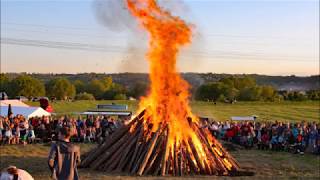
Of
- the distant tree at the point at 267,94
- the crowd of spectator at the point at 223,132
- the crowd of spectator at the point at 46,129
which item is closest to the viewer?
the crowd of spectator at the point at 223,132

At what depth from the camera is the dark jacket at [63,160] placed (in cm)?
816

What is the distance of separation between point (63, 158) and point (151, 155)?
6974mm

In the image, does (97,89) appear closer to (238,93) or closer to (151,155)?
(238,93)

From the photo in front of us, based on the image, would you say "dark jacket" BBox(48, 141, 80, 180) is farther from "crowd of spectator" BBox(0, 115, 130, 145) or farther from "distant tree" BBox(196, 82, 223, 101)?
"distant tree" BBox(196, 82, 223, 101)

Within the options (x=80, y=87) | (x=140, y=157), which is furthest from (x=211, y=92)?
(x=140, y=157)

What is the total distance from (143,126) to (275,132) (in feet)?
28.7

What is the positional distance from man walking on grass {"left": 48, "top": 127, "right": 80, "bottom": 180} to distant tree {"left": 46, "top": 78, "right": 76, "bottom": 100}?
61612 millimetres

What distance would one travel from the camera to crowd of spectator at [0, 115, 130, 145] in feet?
74.0

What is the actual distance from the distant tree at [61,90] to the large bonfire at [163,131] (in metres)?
54.2

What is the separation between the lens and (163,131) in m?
15.5

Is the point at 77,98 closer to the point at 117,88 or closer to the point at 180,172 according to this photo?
the point at 117,88

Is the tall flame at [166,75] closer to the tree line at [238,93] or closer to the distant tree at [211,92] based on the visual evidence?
the tree line at [238,93]

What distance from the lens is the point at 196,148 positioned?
15430mm

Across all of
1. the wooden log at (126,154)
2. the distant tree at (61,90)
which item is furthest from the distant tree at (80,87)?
the wooden log at (126,154)
